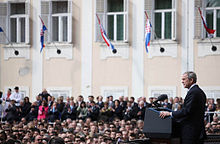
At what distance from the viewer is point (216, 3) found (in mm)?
24875

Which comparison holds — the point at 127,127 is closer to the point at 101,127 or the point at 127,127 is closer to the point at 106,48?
the point at 101,127

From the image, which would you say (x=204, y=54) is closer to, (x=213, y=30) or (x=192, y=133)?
(x=213, y=30)

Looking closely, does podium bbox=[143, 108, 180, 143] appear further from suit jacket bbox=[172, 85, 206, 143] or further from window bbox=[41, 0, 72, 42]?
window bbox=[41, 0, 72, 42]

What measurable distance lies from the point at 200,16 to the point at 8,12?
9.44 m

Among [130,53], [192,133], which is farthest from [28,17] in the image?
[192,133]

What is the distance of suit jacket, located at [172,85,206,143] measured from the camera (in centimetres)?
890

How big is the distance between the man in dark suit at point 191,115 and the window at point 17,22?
64.6ft

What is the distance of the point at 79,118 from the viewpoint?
886 inches

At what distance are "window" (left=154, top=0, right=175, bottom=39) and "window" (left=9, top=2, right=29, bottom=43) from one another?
6.49 m

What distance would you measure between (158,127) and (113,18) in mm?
→ 18300

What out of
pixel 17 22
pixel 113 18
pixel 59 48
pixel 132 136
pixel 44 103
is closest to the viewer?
pixel 132 136

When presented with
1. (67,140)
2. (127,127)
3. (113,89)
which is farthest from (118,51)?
(67,140)

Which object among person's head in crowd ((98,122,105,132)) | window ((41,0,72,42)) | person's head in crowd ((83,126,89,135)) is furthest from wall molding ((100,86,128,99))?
person's head in crowd ((83,126,89,135))

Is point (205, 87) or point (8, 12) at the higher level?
point (8, 12)
